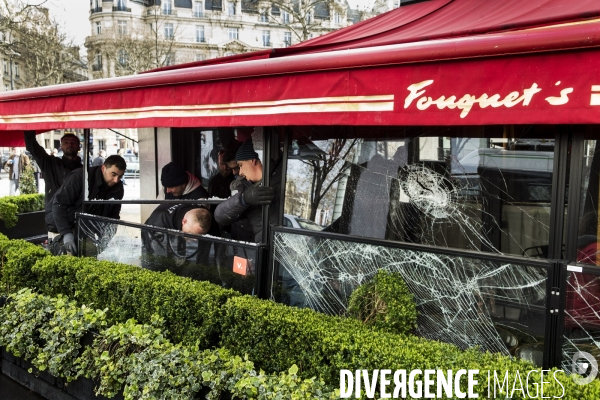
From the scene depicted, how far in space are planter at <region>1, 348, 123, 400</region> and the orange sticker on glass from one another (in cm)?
116

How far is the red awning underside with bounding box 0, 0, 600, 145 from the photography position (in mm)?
2469

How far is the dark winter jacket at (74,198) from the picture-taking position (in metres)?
5.70

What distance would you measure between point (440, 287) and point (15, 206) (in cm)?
947

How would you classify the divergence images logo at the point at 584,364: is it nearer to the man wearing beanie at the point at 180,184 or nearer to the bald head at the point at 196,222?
the bald head at the point at 196,222

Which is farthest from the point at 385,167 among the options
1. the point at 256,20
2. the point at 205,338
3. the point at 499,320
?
the point at 256,20

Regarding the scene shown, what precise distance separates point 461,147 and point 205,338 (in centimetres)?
196

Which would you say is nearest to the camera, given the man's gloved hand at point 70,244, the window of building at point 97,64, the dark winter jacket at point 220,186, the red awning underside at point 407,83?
the red awning underside at point 407,83

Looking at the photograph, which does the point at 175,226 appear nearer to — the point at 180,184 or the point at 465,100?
the point at 180,184

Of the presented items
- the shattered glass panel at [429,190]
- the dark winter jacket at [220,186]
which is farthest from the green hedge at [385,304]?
the dark winter jacket at [220,186]

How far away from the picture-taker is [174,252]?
4629mm

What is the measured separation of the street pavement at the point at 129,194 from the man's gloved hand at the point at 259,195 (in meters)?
2.58

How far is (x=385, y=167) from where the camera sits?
3.58 metres

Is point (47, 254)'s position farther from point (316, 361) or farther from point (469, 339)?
point (469, 339)

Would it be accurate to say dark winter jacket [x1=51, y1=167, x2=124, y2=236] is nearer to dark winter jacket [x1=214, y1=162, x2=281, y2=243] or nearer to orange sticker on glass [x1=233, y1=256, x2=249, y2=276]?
dark winter jacket [x1=214, y1=162, x2=281, y2=243]
